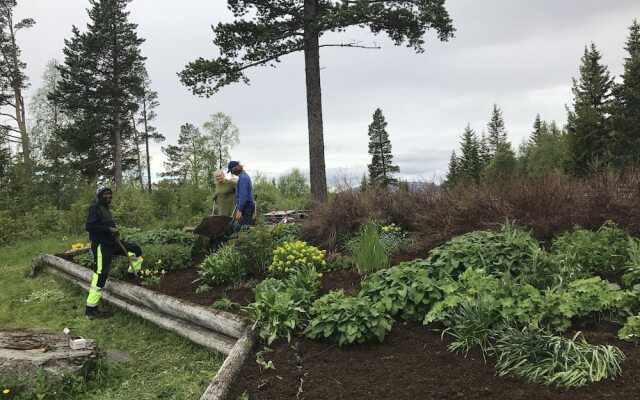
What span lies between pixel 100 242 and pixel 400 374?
5034 mm

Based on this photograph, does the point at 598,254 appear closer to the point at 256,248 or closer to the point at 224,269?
the point at 256,248

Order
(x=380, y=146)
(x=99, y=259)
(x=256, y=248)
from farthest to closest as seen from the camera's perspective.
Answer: (x=380, y=146) < (x=99, y=259) < (x=256, y=248)

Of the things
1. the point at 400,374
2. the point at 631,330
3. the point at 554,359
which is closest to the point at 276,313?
the point at 400,374

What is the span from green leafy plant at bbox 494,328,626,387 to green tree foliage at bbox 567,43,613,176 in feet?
124

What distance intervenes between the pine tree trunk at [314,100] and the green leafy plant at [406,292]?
Result: 24.7ft

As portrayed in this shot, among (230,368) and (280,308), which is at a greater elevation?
(280,308)

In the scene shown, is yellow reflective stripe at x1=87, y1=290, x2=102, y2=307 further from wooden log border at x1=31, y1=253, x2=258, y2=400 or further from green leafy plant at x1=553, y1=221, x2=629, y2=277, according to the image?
green leafy plant at x1=553, y1=221, x2=629, y2=277

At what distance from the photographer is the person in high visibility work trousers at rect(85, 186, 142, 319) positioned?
20.5ft

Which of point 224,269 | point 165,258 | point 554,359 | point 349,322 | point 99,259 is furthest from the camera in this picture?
point 165,258

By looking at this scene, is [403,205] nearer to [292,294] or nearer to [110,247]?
[292,294]

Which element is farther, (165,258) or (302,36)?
(302,36)

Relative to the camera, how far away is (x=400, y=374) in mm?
3217

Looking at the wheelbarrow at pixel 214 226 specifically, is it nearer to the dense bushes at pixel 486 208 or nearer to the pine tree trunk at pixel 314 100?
the dense bushes at pixel 486 208

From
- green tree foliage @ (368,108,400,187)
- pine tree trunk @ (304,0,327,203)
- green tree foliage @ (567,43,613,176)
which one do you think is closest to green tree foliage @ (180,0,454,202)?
pine tree trunk @ (304,0,327,203)
